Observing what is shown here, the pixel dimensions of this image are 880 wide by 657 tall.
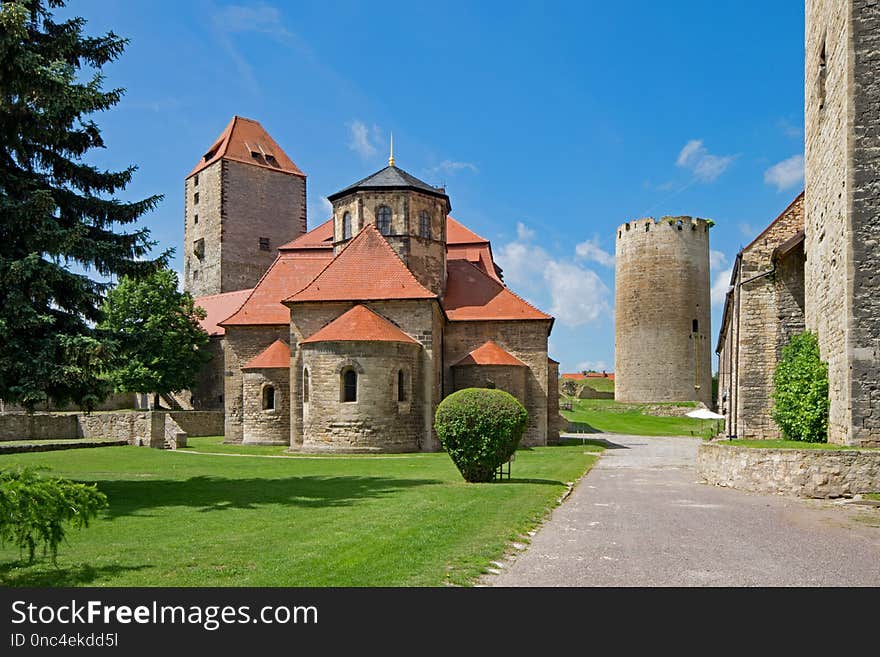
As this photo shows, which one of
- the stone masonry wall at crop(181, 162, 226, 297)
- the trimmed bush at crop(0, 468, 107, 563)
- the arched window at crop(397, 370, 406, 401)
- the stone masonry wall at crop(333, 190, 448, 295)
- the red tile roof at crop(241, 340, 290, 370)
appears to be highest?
the stone masonry wall at crop(181, 162, 226, 297)

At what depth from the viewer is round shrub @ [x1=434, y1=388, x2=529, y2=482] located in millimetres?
15406

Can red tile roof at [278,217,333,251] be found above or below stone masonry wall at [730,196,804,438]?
above

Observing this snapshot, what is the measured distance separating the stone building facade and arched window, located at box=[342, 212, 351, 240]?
61.0 ft

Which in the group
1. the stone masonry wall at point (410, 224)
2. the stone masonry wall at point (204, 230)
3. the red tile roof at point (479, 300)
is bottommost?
the red tile roof at point (479, 300)

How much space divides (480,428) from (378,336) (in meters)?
12.7

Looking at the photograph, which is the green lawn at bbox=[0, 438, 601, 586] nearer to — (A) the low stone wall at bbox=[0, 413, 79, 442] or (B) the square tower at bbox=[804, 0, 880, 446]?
(B) the square tower at bbox=[804, 0, 880, 446]

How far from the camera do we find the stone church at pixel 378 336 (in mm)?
27609

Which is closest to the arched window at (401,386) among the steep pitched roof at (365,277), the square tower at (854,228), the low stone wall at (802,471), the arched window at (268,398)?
the steep pitched roof at (365,277)

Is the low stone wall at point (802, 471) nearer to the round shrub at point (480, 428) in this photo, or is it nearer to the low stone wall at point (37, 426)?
the round shrub at point (480, 428)

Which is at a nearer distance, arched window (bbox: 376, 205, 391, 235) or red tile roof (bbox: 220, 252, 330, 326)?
arched window (bbox: 376, 205, 391, 235)

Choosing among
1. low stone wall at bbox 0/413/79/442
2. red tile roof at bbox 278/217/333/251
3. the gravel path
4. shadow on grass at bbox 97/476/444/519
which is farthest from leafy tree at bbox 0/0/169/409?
red tile roof at bbox 278/217/333/251

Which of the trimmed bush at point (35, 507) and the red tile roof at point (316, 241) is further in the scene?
the red tile roof at point (316, 241)

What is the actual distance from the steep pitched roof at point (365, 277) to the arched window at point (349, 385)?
3.54 meters

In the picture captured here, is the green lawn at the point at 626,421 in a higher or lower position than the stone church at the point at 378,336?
lower
